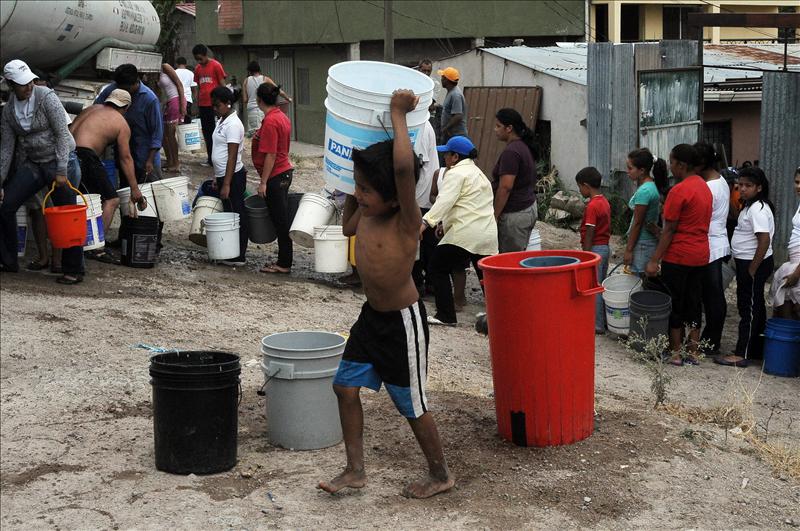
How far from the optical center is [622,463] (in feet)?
17.5

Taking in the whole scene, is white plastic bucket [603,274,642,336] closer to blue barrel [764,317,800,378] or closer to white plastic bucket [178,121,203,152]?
blue barrel [764,317,800,378]

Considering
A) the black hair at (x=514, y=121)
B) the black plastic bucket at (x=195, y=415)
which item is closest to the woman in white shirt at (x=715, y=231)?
the black hair at (x=514, y=121)

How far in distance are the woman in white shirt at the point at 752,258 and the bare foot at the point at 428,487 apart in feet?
15.7

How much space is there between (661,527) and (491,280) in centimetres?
155

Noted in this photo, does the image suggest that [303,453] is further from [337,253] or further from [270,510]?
[337,253]

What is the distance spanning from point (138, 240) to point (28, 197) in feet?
4.52

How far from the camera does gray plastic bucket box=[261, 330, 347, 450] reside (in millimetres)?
5504

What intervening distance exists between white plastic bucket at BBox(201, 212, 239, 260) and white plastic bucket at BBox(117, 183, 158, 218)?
0.56 m

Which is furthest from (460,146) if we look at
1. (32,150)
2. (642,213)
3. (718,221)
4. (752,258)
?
(32,150)

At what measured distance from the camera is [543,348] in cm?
543

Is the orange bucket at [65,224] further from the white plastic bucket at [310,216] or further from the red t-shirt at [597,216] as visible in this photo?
the red t-shirt at [597,216]

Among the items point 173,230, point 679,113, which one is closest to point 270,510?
point 173,230

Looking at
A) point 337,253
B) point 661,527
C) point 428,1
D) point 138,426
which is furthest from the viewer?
point 428,1

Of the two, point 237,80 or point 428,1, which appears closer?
point 428,1
